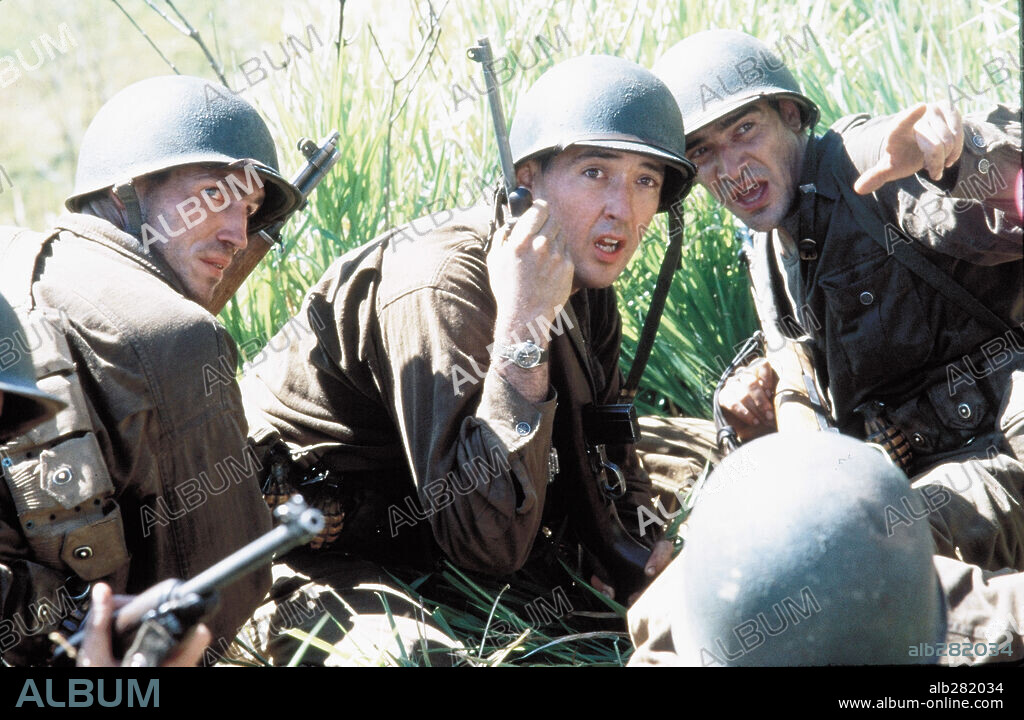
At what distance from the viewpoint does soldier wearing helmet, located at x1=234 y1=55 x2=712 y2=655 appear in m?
3.27

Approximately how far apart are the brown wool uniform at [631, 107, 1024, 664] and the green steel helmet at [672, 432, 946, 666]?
1436mm

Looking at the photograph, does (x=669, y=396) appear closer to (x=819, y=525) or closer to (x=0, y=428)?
(x=819, y=525)

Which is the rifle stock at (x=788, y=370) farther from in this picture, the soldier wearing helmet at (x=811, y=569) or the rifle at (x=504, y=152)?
the soldier wearing helmet at (x=811, y=569)

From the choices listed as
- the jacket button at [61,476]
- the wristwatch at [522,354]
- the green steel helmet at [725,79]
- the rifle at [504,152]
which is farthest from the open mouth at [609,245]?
the jacket button at [61,476]

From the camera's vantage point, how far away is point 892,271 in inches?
167

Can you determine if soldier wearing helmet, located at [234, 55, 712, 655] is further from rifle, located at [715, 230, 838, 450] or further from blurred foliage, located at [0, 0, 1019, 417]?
blurred foliage, located at [0, 0, 1019, 417]

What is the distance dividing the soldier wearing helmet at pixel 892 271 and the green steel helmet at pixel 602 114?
62 centimetres

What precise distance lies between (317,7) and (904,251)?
15.8ft

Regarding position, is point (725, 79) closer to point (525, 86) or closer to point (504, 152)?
point (504, 152)

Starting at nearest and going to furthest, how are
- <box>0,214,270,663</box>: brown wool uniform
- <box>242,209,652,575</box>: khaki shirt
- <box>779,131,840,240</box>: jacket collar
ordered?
1. <box>0,214,270,663</box>: brown wool uniform
2. <box>242,209,652,575</box>: khaki shirt
3. <box>779,131,840,240</box>: jacket collar

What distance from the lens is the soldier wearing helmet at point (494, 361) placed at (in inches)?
129

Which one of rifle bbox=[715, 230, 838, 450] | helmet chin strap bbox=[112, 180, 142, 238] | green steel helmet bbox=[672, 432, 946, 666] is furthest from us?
rifle bbox=[715, 230, 838, 450]

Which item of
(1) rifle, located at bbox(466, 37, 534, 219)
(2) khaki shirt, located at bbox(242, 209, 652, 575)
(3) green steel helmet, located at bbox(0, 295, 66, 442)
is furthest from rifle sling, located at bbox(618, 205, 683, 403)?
(3) green steel helmet, located at bbox(0, 295, 66, 442)

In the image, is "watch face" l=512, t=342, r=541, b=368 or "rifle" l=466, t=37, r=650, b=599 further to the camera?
"rifle" l=466, t=37, r=650, b=599
